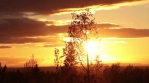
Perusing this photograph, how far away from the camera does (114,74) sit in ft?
430

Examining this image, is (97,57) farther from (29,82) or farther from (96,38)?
(29,82)

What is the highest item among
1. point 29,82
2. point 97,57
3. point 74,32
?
point 74,32

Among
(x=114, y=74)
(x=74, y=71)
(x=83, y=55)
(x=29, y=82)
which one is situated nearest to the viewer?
(x=83, y=55)

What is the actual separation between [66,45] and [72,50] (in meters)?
2.35

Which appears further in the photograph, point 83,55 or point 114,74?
point 114,74

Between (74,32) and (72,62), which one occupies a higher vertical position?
(74,32)

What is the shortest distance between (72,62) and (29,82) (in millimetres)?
39080

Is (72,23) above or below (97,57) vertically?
above

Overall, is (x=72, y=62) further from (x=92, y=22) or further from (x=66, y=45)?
→ (x=92, y=22)

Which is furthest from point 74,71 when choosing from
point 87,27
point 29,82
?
point 29,82

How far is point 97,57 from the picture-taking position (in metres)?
58.6

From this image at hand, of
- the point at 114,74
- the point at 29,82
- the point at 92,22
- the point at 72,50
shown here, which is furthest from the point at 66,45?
the point at 114,74

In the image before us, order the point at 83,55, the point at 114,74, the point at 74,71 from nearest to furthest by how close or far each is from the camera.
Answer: the point at 83,55 < the point at 74,71 < the point at 114,74

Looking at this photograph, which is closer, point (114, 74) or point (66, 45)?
point (66, 45)
